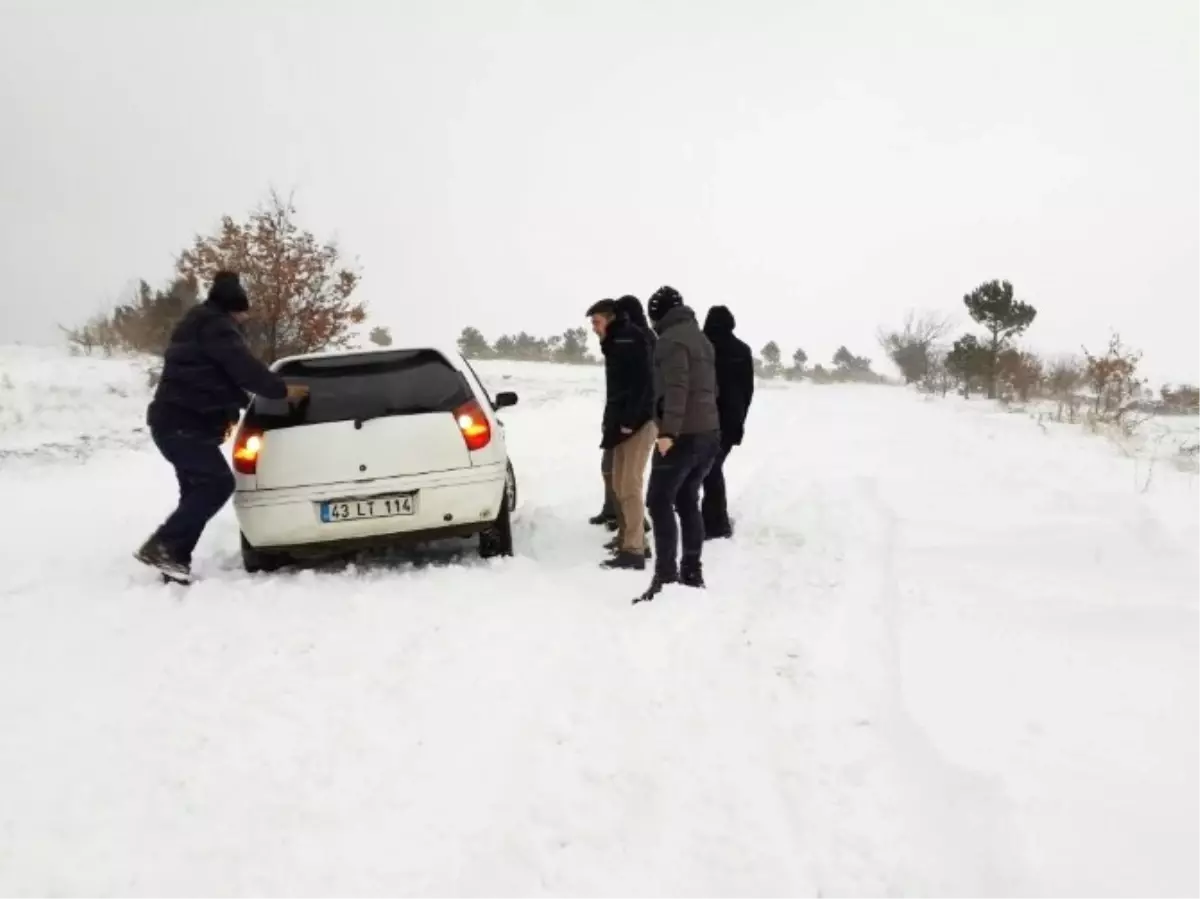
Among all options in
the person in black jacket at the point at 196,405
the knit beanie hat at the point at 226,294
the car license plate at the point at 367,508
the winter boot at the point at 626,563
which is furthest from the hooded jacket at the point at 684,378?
the knit beanie hat at the point at 226,294

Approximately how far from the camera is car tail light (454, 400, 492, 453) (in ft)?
16.5

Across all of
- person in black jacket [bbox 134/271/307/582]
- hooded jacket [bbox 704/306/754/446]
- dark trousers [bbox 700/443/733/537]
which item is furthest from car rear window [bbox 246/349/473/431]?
dark trousers [bbox 700/443/733/537]

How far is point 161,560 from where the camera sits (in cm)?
474

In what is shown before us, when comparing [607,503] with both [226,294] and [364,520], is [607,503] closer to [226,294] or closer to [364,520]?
[364,520]

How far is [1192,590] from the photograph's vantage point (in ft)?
13.5

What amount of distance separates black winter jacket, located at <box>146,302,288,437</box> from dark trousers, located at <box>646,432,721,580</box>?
2496 millimetres

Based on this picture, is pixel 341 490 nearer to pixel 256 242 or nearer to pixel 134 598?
pixel 134 598

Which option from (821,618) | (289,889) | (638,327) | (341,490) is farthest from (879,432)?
(289,889)

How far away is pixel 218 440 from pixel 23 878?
316 centimetres

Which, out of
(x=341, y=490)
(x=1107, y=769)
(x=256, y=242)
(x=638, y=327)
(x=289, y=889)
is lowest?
(x=289, y=889)

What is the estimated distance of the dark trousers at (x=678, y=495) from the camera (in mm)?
4664

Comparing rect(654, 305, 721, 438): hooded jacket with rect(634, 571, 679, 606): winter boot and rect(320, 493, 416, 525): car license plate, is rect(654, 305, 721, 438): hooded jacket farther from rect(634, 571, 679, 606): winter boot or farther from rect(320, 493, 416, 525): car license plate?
rect(320, 493, 416, 525): car license plate

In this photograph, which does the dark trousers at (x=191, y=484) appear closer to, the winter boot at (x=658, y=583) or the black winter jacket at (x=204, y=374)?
the black winter jacket at (x=204, y=374)

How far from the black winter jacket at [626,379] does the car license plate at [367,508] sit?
1.56 m
